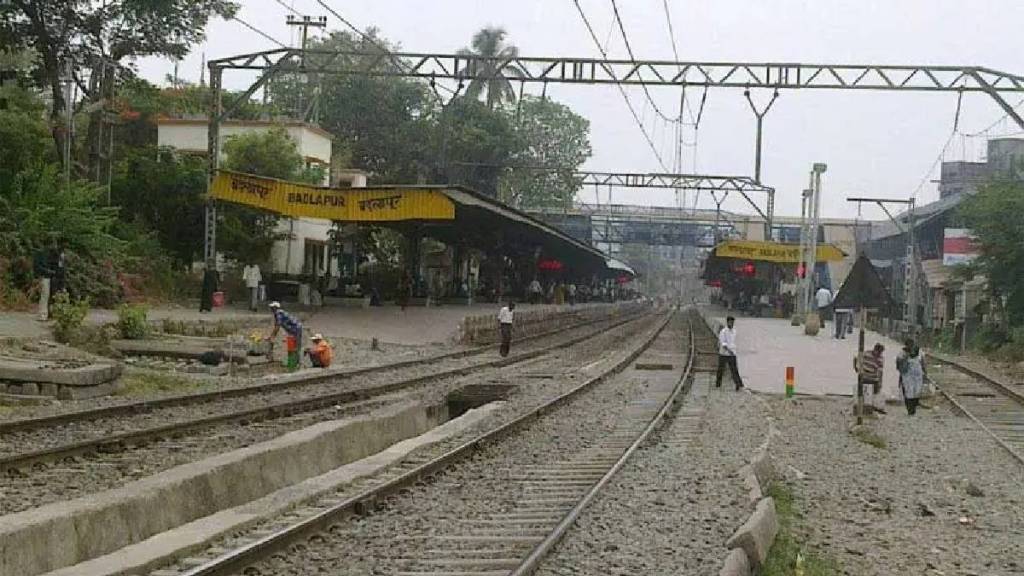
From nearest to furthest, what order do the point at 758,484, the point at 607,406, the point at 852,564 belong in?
1. the point at 852,564
2. the point at 758,484
3. the point at 607,406

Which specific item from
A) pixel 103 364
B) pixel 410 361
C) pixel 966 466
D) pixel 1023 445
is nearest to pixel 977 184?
pixel 410 361

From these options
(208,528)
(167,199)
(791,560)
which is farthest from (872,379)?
(167,199)

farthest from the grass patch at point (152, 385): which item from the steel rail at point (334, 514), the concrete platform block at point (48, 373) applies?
the steel rail at point (334, 514)

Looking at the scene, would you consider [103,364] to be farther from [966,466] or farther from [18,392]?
[966,466]

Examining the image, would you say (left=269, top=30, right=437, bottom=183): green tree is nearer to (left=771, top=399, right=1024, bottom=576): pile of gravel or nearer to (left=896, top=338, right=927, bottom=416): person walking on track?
(left=896, top=338, right=927, bottom=416): person walking on track

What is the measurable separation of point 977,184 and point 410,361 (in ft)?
80.7

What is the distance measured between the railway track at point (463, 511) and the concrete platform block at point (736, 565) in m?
1.21

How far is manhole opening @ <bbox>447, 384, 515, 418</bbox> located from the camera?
21281mm

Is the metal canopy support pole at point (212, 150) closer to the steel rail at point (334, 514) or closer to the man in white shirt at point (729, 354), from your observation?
the man in white shirt at point (729, 354)

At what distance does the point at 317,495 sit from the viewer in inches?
409

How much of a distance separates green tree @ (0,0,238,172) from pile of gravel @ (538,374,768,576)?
2851cm

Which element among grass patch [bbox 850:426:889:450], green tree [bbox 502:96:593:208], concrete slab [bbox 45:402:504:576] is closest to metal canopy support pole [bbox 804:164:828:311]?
grass patch [bbox 850:426:889:450]

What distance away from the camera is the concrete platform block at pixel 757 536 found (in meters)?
8.16

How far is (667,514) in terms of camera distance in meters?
10.4
